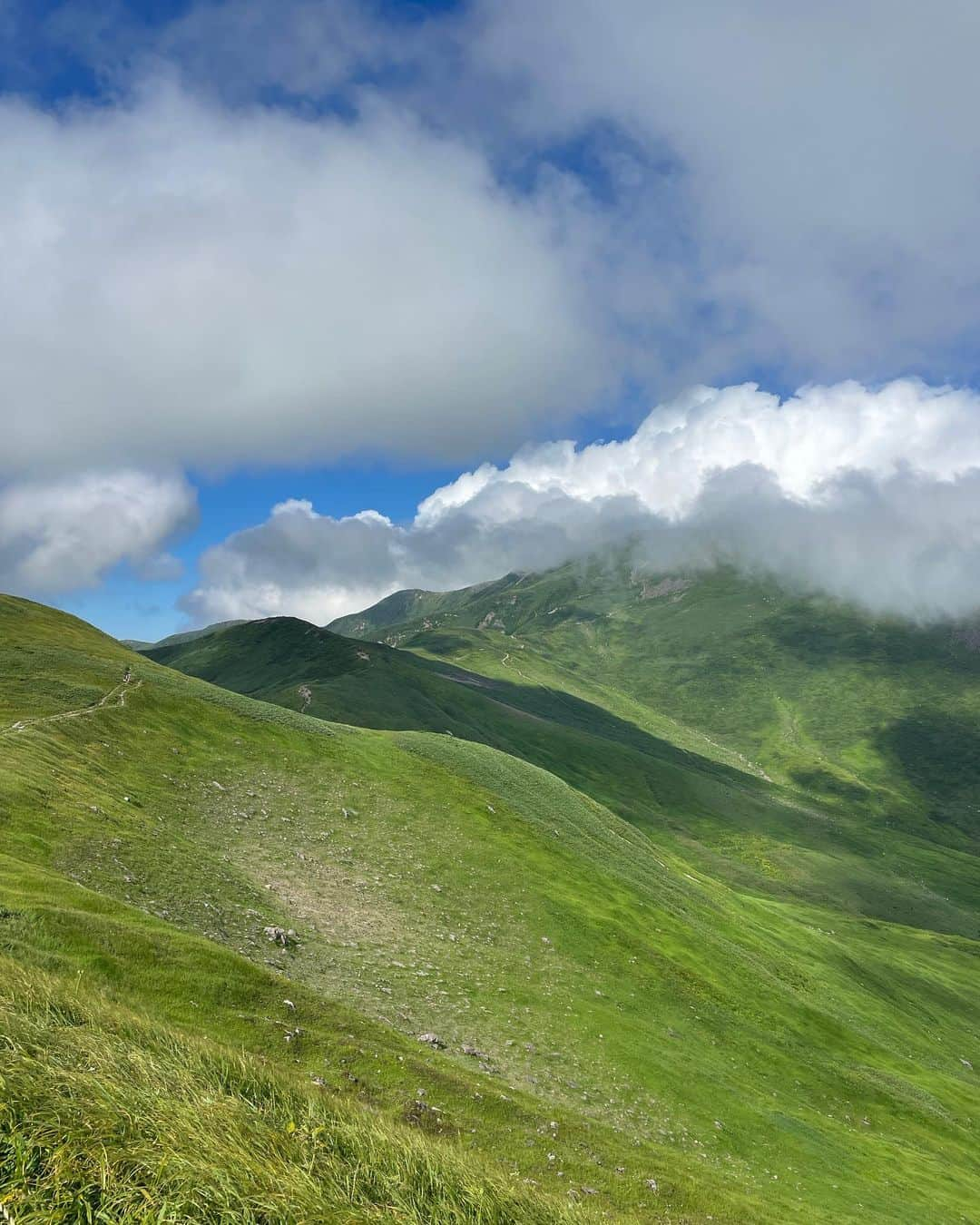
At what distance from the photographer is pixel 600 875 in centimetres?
7400

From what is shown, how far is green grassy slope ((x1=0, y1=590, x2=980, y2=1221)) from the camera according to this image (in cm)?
2250

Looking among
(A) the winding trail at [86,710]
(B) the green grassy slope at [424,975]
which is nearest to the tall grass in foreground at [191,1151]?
(B) the green grassy slope at [424,975]

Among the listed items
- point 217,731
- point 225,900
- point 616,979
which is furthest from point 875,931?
point 225,900

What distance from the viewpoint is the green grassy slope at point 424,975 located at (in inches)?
886

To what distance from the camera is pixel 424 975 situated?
41.6 m

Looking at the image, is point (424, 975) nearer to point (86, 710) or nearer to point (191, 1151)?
point (191, 1151)

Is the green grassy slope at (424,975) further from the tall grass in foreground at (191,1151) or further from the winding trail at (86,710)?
the winding trail at (86,710)

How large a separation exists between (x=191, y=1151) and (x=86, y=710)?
60.6 metres

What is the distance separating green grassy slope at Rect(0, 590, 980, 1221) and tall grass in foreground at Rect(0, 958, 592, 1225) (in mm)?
87

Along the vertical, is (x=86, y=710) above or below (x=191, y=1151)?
above

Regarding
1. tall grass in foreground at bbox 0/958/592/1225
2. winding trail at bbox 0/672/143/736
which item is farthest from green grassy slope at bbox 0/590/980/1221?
winding trail at bbox 0/672/143/736

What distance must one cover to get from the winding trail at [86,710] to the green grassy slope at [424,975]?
894 millimetres

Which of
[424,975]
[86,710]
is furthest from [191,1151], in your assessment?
[86,710]

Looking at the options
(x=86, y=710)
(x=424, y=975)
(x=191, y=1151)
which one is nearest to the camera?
(x=191, y=1151)
